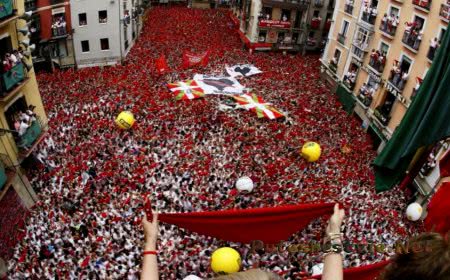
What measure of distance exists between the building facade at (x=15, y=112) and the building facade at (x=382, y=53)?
855 inches

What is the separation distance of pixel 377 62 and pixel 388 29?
8.18ft

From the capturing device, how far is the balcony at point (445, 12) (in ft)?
69.6

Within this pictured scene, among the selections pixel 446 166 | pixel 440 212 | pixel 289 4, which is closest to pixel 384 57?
pixel 289 4

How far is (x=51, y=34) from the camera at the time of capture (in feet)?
100.0

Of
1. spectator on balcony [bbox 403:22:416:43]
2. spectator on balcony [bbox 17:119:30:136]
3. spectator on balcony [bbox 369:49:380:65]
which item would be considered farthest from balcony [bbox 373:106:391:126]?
spectator on balcony [bbox 17:119:30:136]

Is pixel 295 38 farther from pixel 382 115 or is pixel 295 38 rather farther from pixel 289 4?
pixel 382 115

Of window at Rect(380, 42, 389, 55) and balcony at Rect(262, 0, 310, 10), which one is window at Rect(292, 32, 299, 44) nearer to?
balcony at Rect(262, 0, 310, 10)

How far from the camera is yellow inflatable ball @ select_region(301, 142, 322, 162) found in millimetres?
23281

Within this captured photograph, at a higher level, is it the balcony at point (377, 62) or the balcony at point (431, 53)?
the balcony at point (431, 53)

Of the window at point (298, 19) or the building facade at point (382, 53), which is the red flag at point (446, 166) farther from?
the window at point (298, 19)

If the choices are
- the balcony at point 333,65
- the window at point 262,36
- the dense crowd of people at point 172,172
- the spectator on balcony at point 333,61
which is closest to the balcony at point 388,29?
the spectator on balcony at point 333,61

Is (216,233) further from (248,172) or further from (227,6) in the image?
(227,6)

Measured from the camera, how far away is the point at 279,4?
40.2 m

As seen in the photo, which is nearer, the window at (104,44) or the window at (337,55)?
the window at (337,55)
